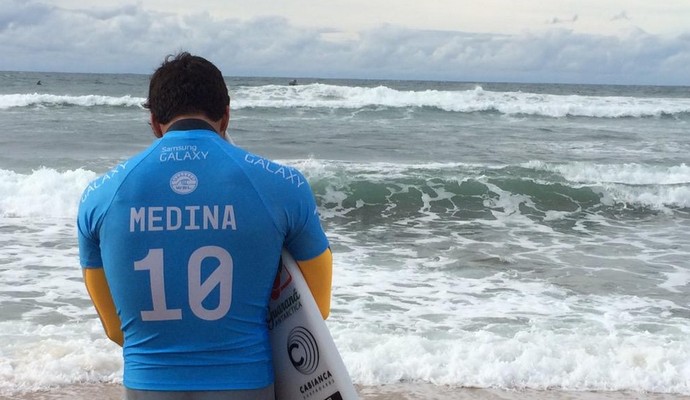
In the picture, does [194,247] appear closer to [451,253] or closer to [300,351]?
[300,351]

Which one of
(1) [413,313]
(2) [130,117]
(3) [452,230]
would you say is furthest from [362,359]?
(2) [130,117]

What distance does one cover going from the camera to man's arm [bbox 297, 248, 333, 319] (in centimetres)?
189

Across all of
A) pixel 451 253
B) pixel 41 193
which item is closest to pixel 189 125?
pixel 451 253

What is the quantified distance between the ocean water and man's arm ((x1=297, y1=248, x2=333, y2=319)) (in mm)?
3146

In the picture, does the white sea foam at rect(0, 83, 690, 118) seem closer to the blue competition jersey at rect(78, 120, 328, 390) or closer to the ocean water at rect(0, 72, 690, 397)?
the ocean water at rect(0, 72, 690, 397)

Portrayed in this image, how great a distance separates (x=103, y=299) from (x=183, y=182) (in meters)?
0.39

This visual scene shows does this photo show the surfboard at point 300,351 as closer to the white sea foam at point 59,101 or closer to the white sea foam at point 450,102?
the white sea foam at point 450,102

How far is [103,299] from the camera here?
189cm

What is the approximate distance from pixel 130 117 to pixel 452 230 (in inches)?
703

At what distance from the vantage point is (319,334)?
6.32 ft

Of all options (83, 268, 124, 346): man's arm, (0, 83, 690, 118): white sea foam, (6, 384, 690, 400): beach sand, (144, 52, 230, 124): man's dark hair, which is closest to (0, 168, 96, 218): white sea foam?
(6, 384, 690, 400): beach sand

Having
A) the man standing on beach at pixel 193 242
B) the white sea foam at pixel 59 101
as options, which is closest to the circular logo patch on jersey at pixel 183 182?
the man standing on beach at pixel 193 242

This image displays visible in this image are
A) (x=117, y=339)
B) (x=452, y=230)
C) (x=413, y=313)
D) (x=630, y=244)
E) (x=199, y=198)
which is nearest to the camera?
(x=199, y=198)

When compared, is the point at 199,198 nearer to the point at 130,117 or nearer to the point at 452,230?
the point at 452,230
